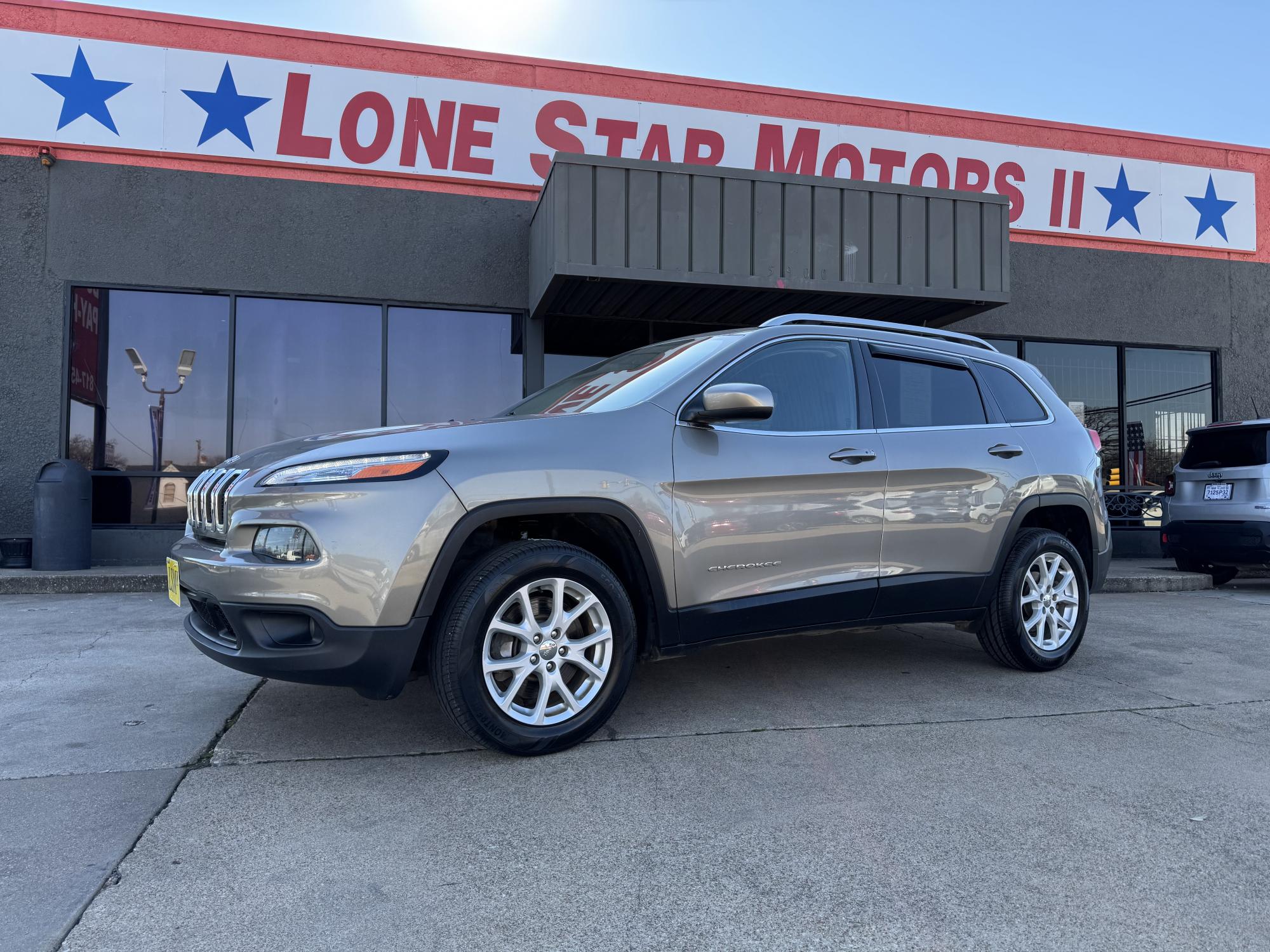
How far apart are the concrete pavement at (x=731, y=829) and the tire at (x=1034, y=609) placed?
390 millimetres

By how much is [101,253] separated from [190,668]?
21.4 ft

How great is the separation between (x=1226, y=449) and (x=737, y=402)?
773 centimetres

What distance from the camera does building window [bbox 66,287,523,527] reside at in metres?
9.42

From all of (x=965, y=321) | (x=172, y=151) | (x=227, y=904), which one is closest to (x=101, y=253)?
(x=172, y=151)

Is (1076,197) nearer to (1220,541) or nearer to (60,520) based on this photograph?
(1220,541)

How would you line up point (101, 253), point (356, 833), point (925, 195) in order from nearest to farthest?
point (356, 833), point (925, 195), point (101, 253)

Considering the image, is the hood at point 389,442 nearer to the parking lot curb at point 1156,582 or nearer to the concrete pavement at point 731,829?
the concrete pavement at point 731,829

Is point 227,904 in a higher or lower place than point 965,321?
lower

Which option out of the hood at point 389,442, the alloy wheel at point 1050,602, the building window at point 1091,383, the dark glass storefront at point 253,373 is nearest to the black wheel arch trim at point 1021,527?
the alloy wheel at point 1050,602

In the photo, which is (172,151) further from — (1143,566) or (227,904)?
(1143,566)

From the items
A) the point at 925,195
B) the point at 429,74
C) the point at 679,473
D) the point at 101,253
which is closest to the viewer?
the point at 679,473

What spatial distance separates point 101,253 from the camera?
941cm

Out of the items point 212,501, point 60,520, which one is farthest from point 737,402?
point 60,520

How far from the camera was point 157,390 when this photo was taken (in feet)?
31.3
